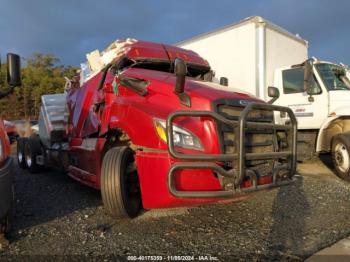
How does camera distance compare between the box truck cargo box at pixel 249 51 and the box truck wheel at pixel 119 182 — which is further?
the box truck cargo box at pixel 249 51

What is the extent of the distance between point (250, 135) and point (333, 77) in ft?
17.1

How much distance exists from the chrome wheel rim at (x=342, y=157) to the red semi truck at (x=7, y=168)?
603 cm

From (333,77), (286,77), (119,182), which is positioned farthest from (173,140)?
(286,77)

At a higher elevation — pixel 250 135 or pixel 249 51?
pixel 249 51

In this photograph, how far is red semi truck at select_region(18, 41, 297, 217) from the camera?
3.91 metres

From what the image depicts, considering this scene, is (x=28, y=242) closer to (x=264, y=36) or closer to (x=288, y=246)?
(x=288, y=246)

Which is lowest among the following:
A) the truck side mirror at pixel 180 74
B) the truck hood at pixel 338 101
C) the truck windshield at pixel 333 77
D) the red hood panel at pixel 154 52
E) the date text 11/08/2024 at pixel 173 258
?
the date text 11/08/2024 at pixel 173 258

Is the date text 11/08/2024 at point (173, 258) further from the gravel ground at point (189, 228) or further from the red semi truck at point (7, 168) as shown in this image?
the red semi truck at point (7, 168)

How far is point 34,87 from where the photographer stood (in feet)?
129

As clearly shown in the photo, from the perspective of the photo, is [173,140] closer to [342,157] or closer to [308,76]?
[342,157]

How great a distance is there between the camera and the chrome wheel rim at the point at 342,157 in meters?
7.56

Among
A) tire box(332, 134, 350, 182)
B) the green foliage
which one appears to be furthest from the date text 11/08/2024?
the green foliage

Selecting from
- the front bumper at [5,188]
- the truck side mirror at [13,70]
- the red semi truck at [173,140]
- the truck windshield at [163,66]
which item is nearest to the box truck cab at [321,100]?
the truck windshield at [163,66]

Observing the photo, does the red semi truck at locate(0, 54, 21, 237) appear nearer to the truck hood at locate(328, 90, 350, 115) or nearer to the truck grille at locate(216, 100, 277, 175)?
the truck grille at locate(216, 100, 277, 175)
